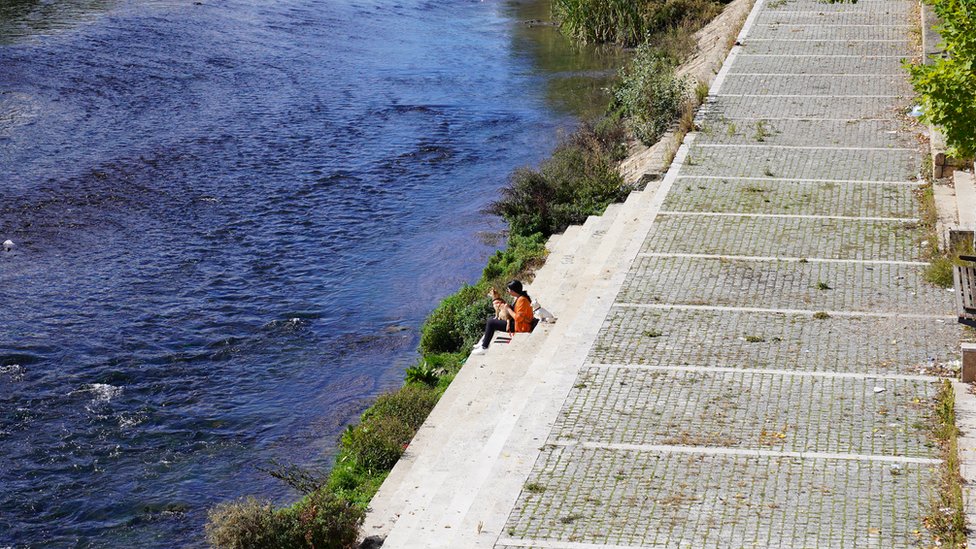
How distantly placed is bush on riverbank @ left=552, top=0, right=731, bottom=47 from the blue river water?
1.17 meters

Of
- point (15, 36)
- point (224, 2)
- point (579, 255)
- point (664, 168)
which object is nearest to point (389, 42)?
point (224, 2)

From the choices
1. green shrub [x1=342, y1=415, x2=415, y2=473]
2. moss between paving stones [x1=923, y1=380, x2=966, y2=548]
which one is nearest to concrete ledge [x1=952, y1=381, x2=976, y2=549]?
moss between paving stones [x1=923, y1=380, x2=966, y2=548]

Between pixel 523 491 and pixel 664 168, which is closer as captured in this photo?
pixel 523 491

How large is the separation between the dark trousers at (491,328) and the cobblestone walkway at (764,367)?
1720mm

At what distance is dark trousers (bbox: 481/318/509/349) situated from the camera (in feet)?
52.3

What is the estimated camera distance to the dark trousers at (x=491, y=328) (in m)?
15.9

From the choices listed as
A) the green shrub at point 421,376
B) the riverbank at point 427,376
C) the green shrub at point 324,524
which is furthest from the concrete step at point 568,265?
the green shrub at point 324,524

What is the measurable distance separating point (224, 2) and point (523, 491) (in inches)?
1455

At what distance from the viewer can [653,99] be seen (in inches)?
973

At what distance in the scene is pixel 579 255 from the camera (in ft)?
58.4

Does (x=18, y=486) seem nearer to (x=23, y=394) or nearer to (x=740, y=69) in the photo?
(x=23, y=394)

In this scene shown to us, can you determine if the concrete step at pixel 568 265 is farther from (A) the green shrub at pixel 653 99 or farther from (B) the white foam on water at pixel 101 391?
(B) the white foam on water at pixel 101 391

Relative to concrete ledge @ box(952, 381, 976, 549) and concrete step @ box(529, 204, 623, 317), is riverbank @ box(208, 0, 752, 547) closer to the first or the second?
concrete step @ box(529, 204, 623, 317)

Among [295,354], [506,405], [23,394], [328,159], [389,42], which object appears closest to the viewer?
[506,405]
